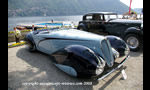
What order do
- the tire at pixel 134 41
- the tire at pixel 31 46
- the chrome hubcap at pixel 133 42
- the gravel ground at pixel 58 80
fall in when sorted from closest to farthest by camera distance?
the gravel ground at pixel 58 80, the tire at pixel 31 46, the tire at pixel 134 41, the chrome hubcap at pixel 133 42

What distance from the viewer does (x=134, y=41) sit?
18.9 feet

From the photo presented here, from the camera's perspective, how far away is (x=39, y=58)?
4.79m

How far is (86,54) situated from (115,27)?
4888 mm

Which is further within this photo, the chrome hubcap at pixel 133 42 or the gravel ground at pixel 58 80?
the chrome hubcap at pixel 133 42

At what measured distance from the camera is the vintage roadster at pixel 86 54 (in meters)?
2.69

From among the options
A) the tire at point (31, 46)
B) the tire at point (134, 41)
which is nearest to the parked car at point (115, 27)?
the tire at point (134, 41)

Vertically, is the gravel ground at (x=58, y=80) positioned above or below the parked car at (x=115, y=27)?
below

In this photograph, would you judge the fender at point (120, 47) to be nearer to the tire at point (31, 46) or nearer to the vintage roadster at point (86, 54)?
the vintage roadster at point (86, 54)

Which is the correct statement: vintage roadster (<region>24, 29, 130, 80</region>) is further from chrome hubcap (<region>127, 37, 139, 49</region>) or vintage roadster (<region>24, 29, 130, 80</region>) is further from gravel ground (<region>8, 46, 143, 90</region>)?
chrome hubcap (<region>127, 37, 139, 49</region>)

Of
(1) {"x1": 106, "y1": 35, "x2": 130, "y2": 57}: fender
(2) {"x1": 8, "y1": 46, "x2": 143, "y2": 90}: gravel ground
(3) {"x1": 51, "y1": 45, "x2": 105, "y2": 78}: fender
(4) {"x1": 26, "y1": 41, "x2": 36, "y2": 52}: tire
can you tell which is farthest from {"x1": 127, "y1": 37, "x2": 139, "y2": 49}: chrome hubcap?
(4) {"x1": 26, "y1": 41, "x2": 36, "y2": 52}: tire
